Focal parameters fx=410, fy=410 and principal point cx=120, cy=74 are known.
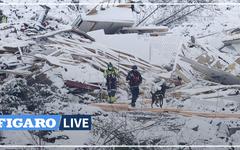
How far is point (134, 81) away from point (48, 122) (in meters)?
0.78

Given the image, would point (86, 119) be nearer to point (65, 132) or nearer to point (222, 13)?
point (65, 132)

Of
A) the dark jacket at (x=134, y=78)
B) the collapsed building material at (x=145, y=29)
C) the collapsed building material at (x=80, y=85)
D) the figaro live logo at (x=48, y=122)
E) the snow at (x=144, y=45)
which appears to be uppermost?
the collapsed building material at (x=145, y=29)

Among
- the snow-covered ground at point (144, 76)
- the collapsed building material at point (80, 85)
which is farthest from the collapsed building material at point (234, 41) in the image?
the collapsed building material at point (80, 85)

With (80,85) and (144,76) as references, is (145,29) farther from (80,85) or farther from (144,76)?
(80,85)

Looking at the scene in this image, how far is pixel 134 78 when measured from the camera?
10.9 ft

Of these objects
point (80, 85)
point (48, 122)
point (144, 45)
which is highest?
point (144, 45)

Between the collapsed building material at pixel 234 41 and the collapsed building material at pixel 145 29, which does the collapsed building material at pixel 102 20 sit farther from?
the collapsed building material at pixel 234 41

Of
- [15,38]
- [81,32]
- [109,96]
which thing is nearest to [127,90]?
[109,96]

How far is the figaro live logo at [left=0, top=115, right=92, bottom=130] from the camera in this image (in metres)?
3.35

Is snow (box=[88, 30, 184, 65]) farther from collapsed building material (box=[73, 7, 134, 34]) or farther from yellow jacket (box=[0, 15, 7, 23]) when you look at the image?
yellow jacket (box=[0, 15, 7, 23])

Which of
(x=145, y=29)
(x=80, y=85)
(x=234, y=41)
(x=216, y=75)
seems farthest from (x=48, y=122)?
(x=234, y=41)

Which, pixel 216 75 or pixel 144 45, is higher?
pixel 144 45

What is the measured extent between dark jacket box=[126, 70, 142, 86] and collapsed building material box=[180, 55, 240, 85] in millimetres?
428

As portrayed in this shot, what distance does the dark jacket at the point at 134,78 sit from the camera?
333 cm
